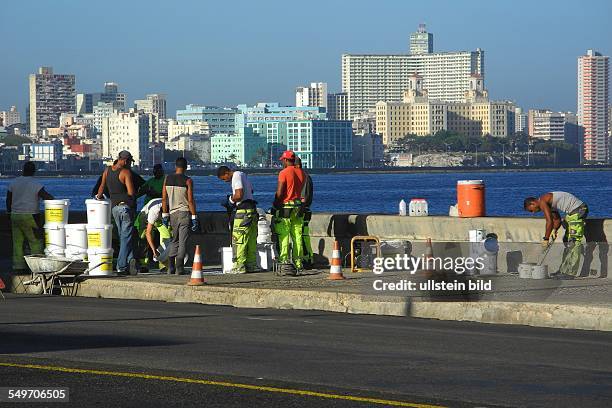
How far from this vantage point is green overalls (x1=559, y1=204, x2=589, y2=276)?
17.9 meters

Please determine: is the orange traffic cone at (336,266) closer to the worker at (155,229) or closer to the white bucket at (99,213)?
the worker at (155,229)

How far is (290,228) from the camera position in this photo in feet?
65.5

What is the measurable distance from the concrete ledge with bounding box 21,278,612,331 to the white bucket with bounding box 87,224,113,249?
80 centimetres

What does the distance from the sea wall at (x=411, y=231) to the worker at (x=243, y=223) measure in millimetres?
1627

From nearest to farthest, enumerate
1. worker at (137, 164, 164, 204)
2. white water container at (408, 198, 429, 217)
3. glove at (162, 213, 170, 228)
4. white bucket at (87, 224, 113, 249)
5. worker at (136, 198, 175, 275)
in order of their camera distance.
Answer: glove at (162, 213, 170, 228), white bucket at (87, 224, 113, 249), worker at (136, 198, 175, 275), worker at (137, 164, 164, 204), white water container at (408, 198, 429, 217)

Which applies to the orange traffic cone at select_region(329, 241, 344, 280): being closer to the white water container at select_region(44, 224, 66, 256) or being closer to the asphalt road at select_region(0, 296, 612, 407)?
the asphalt road at select_region(0, 296, 612, 407)

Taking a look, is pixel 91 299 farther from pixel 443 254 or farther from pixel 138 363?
pixel 138 363

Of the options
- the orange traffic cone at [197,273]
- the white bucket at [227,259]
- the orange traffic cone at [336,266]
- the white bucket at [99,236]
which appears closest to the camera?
the orange traffic cone at [197,273]

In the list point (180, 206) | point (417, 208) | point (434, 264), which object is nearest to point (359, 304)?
point (434, 264)

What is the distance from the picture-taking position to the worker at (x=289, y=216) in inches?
781

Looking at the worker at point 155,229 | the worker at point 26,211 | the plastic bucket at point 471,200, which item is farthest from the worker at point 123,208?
the plastic bucket at point 471,200

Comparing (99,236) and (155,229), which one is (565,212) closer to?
(155,229)

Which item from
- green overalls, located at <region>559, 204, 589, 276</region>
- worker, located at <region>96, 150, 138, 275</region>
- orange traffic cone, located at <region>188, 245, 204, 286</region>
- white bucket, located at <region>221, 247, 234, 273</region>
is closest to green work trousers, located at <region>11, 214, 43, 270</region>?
worker, located at <region>96, 150, 138, 275</region>

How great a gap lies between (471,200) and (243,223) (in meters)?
3.76
